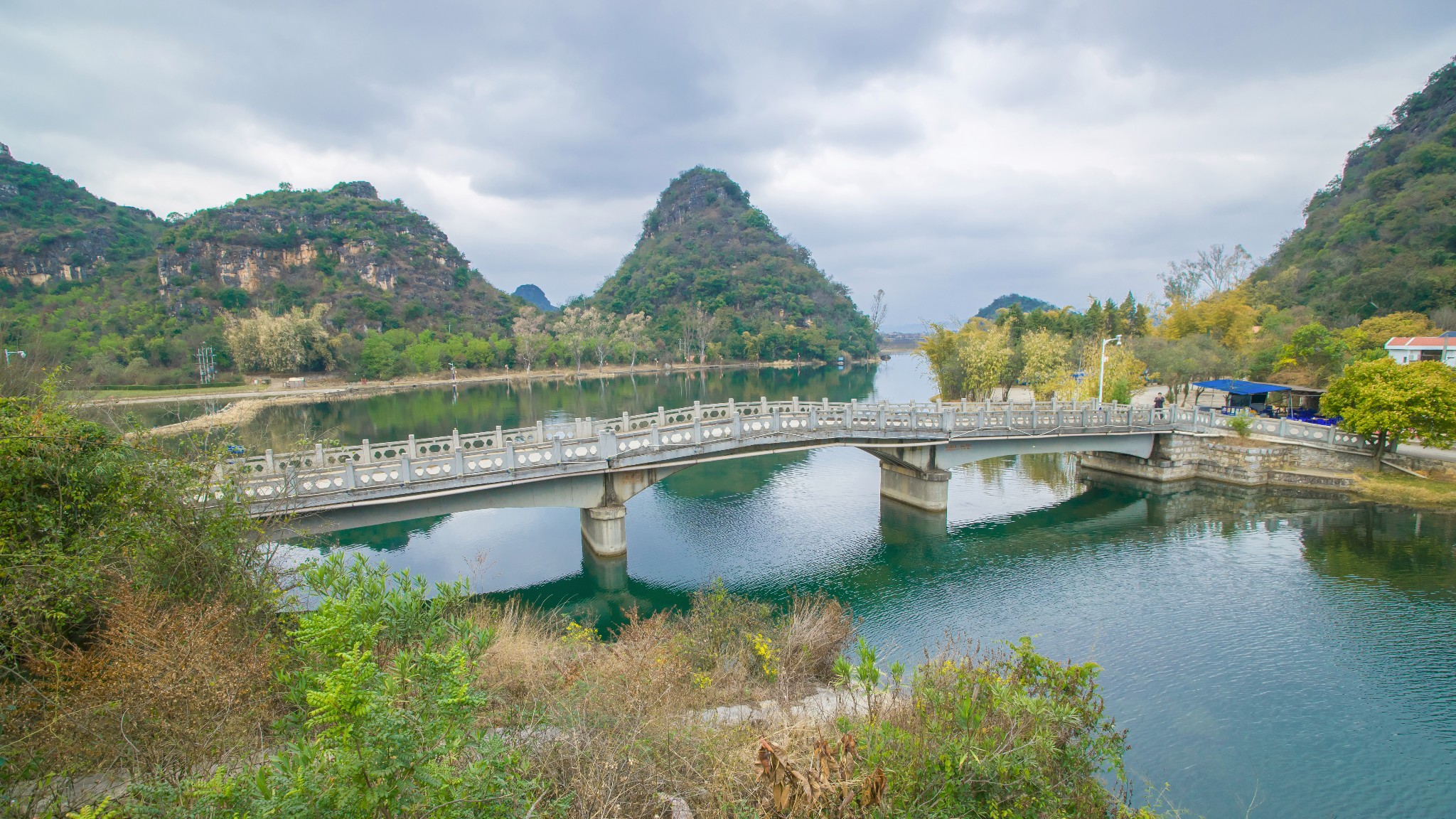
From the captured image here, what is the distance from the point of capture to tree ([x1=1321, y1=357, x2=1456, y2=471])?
2358 centimetres

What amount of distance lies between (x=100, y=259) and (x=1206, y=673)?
13317cm

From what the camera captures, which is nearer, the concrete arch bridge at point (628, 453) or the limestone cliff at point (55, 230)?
the concrete arch bridge at point (628, 453)

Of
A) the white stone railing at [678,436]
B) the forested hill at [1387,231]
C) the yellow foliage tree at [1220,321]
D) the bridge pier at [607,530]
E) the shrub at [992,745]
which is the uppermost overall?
the forested hill at [1387,231]

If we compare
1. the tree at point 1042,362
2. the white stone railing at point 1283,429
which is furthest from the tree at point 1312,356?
the white stone railing at point 1283,429

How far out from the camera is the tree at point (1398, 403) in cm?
2358

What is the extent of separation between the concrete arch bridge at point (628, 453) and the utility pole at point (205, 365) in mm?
63646

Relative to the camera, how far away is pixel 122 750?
5.34 m

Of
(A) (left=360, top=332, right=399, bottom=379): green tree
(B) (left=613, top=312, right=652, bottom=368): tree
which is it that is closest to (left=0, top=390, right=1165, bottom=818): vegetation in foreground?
(A) (left=360, top=332, right=399, bottom=379): green tree

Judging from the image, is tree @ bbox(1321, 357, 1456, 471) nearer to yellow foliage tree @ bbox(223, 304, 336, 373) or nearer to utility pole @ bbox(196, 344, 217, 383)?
yellow foliage tree @ bbox(223, 304, 336, 373)

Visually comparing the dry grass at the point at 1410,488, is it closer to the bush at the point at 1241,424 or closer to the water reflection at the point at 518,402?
the bush at the point at 1241,424

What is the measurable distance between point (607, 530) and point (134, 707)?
14452 mm

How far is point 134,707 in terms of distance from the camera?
5.57 m

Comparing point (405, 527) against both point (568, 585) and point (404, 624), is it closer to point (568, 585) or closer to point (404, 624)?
point (568, 585)

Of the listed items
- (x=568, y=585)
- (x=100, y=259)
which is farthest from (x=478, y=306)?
(x=568, y=585)
